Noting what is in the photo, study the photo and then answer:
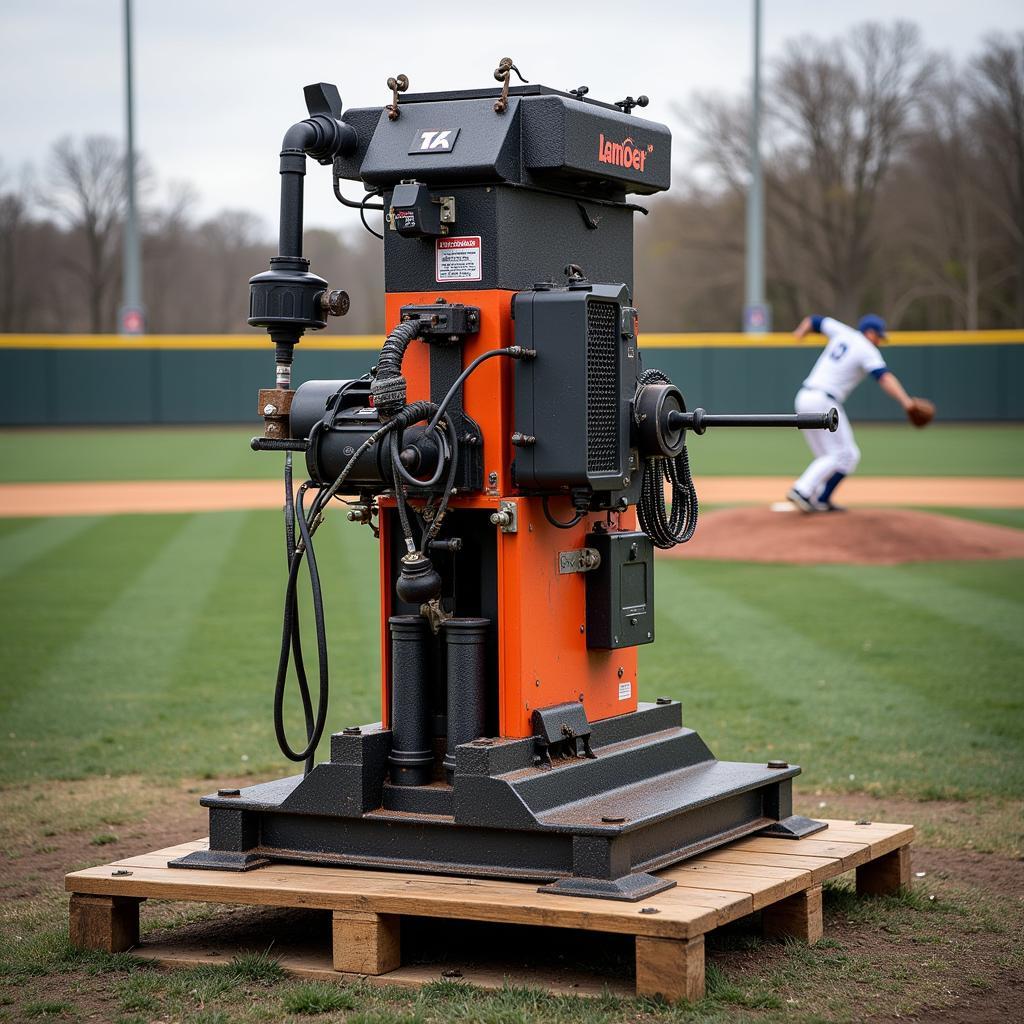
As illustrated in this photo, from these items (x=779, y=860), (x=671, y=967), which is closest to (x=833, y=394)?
(x=779, y=860)

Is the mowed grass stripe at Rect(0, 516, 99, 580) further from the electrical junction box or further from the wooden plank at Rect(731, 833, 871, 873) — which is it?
the wooden plank at Rect(731, 833, 871, 873)

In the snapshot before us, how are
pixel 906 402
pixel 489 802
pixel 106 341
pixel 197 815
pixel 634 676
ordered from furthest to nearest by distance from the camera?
pixel 106 341
pixel 906 402
pixel 197 815
pixel 634 676
pixel 489 802

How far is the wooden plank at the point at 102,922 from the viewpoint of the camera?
5113mm

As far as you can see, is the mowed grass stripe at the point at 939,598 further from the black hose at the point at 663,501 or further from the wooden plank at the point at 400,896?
the wooden plank at the point at 400,896

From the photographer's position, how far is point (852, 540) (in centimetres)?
1584

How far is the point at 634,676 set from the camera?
18.9 ft

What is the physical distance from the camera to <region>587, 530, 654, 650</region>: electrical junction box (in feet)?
17.7

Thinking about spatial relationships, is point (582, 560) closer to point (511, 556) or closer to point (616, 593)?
point (616, 593)

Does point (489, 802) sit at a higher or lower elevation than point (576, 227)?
lower

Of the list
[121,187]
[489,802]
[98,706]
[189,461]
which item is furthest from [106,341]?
[489,802]

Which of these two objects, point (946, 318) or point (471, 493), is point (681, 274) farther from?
point (471, 493)

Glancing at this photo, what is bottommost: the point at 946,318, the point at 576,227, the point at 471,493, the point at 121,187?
the point at 471,493

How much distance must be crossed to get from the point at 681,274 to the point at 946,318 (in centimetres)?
991

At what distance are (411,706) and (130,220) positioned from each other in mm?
34581
